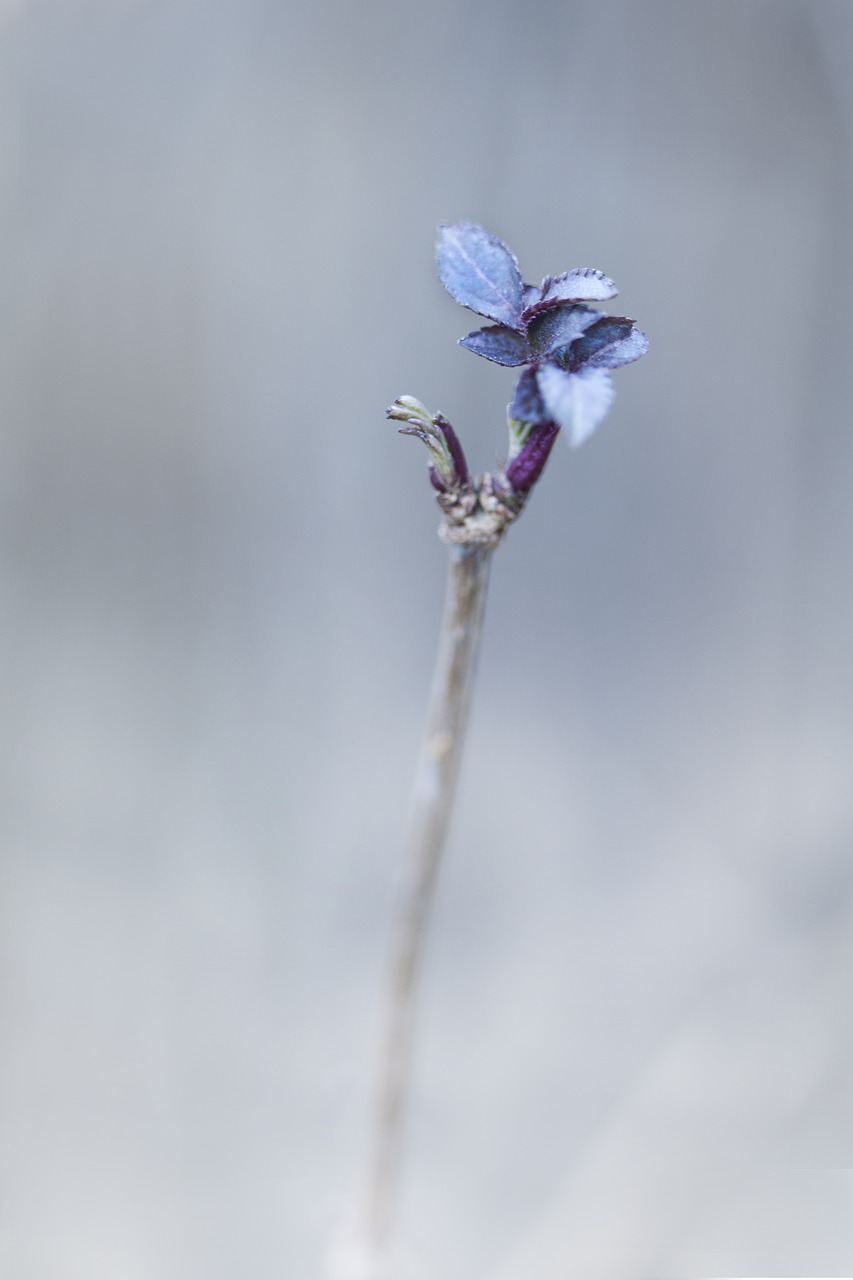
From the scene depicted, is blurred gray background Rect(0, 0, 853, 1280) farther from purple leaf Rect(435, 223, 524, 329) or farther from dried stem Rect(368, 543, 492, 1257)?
purple leaf Rect(435, 223, 524, 329)

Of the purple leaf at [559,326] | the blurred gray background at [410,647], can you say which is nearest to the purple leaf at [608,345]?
the purple leaf at [559,326]

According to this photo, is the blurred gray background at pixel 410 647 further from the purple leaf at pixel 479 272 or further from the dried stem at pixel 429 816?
the purple leaf at pixel 479 272

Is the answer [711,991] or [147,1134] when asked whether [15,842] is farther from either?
[711,991]

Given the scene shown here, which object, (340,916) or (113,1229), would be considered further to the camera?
(340,916)

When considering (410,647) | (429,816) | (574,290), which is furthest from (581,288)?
(410,647)

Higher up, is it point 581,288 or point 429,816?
point 581,288

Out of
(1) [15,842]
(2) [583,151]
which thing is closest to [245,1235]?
(1) [15,842]

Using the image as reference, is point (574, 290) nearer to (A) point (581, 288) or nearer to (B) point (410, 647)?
(A) point (581, 288)
